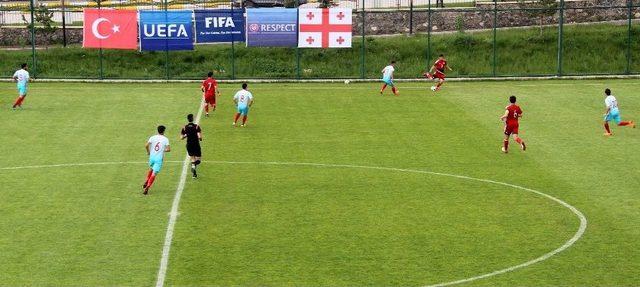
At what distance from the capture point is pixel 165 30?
5638cm

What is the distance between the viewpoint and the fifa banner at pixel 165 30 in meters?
56.1

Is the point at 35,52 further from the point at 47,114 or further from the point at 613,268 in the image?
the point at 613,268

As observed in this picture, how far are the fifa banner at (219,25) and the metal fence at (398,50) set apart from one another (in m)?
1.07

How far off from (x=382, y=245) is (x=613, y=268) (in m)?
4.63

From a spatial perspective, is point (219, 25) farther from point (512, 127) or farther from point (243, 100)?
point (512, 127)

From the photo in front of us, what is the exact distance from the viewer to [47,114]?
141 ft

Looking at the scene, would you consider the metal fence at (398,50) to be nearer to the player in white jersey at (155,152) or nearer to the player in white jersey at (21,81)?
the player in white jersey at (21,81)

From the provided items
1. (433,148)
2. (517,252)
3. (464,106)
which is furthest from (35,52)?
(517,252)

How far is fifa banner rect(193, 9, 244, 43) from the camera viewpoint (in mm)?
56531

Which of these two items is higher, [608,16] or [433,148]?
[608,16]

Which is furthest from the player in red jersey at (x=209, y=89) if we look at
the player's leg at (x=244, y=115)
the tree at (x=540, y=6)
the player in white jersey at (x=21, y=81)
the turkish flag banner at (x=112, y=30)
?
the tree at (x=540, y=6)

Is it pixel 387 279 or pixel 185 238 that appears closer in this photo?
pixel 387 279

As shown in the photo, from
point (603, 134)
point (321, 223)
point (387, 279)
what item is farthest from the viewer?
point (603, 134)

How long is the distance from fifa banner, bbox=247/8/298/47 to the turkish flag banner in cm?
592
